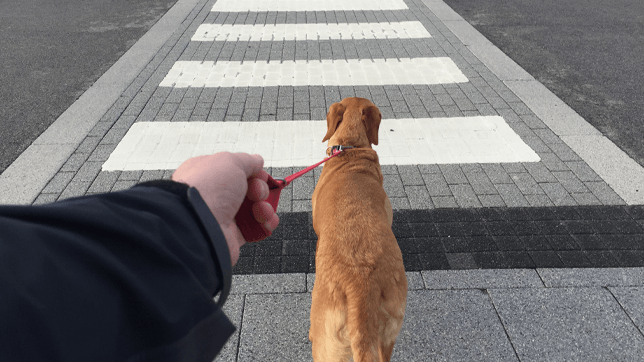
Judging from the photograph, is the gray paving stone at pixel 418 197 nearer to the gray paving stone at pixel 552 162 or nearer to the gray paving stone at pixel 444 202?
the gray paving stone at pixel 444 202

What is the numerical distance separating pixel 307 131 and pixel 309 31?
4.56 meters

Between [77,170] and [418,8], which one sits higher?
[418,8]

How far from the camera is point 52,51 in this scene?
7898 millimetres

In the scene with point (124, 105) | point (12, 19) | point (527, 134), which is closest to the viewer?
point (527, 134)

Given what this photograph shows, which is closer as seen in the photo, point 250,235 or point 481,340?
point 250,235

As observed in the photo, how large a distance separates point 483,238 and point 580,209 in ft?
4.10

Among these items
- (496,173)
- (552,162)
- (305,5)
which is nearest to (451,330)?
(496,173)

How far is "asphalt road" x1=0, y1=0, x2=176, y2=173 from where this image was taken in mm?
5629

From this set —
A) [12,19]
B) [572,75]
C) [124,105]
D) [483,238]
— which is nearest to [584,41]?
[572,75]

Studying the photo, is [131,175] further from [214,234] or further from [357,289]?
[214,234]

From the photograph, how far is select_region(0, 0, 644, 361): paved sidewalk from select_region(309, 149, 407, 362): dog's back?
2.65 feet

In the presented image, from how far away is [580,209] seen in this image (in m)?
3.97

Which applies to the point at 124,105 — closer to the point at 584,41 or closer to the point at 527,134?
the point at 527,134

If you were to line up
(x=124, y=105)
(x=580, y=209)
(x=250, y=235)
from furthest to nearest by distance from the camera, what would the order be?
1. (x=124, y=105)
2. (x=580, y=209)
3. (x=250, y=235)
